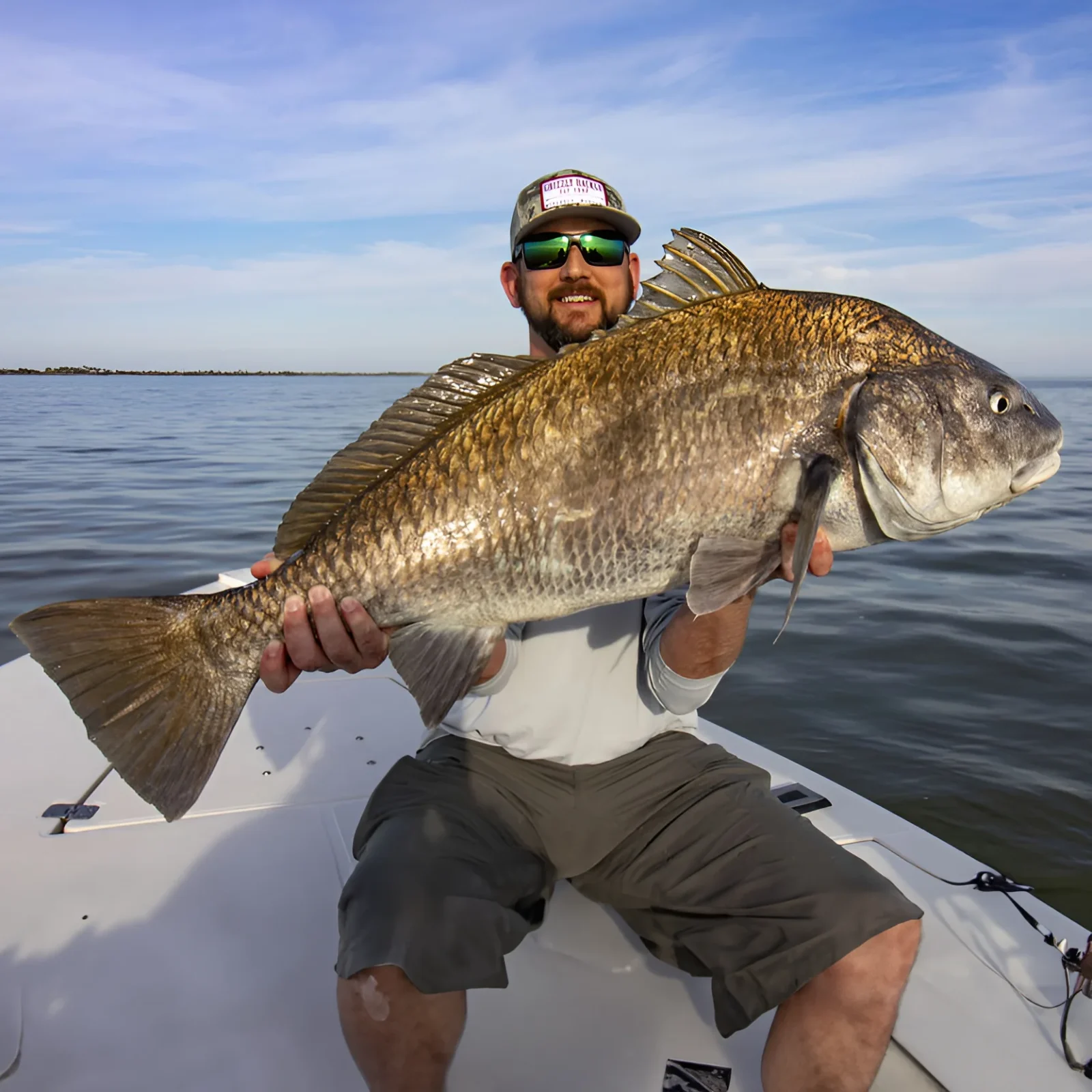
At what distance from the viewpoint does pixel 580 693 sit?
2961 millimetres

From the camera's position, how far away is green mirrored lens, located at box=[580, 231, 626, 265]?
12.2ft

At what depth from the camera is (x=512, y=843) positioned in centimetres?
273

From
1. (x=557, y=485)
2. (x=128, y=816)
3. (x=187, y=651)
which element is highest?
(x=557, y=485)

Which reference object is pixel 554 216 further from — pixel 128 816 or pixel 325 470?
pixel 128 816

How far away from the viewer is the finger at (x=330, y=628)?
7.98 ft

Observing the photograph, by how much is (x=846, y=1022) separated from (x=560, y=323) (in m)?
2.71

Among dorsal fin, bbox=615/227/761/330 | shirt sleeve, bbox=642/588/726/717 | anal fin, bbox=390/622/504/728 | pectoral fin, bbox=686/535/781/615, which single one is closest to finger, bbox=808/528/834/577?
pectoral fin, bbox=686/535/781/615

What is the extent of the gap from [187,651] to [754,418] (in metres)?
1.69

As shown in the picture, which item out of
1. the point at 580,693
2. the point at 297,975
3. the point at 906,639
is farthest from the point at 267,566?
the point at 906,639

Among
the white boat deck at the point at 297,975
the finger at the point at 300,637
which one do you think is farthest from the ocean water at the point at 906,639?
the finger at the point at 300,637

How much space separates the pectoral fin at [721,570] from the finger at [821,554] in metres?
0.17

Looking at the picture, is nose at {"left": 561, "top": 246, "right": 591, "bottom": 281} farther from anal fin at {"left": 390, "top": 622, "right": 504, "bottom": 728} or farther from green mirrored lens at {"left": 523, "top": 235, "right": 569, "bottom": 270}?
anal fin at {"left": 390, "top": 622, "right": 504, "bottom": 728}

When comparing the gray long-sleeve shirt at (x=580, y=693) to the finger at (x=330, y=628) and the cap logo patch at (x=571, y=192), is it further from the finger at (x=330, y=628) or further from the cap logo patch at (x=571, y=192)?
the cap logo patch at (x=571, y=192)

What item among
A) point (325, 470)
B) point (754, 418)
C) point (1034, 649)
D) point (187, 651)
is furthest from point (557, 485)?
point (1034, 649)
